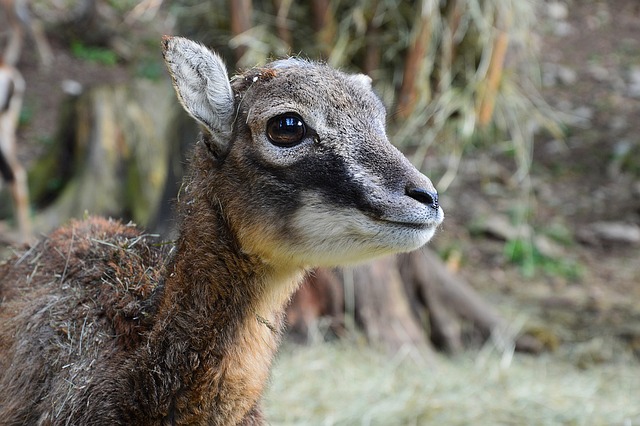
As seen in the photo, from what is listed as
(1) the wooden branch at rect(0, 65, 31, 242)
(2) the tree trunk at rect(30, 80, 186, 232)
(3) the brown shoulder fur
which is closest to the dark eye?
(3) the brown shoulder fur

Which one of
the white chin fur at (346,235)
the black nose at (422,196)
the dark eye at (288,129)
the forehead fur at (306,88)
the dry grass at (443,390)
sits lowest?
the dry grass at (443,390)

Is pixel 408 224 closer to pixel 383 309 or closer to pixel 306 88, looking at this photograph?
pixel 306 88

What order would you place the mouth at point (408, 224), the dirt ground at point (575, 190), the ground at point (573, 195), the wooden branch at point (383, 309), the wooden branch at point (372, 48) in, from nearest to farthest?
1. the mouth at point (408, 224)
2. the wooden branch at point (372, 48)
3. the wooden branch at point (383, 309)
4. the ground at point (573, 195)
5. the dirt ground at point (575, 190)

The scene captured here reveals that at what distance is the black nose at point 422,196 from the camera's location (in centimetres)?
264

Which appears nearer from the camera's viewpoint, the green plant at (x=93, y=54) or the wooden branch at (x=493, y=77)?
the wooden branch at (x=493, y=77)

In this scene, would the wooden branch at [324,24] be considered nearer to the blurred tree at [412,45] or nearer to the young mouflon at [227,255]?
the blurred tree at [412,45]

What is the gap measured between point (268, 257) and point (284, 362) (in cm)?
338

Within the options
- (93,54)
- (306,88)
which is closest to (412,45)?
(306,88)

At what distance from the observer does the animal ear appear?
A: 2.83 m

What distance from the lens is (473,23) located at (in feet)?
19.6

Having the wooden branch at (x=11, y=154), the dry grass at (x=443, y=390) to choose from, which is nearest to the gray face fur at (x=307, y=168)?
the dry grass at (x=443, y=390)

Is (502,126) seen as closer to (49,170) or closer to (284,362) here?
(284,362)

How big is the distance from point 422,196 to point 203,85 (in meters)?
0.89

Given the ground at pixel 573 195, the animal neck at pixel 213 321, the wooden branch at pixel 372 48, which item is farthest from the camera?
the ground at pixel 573 195
